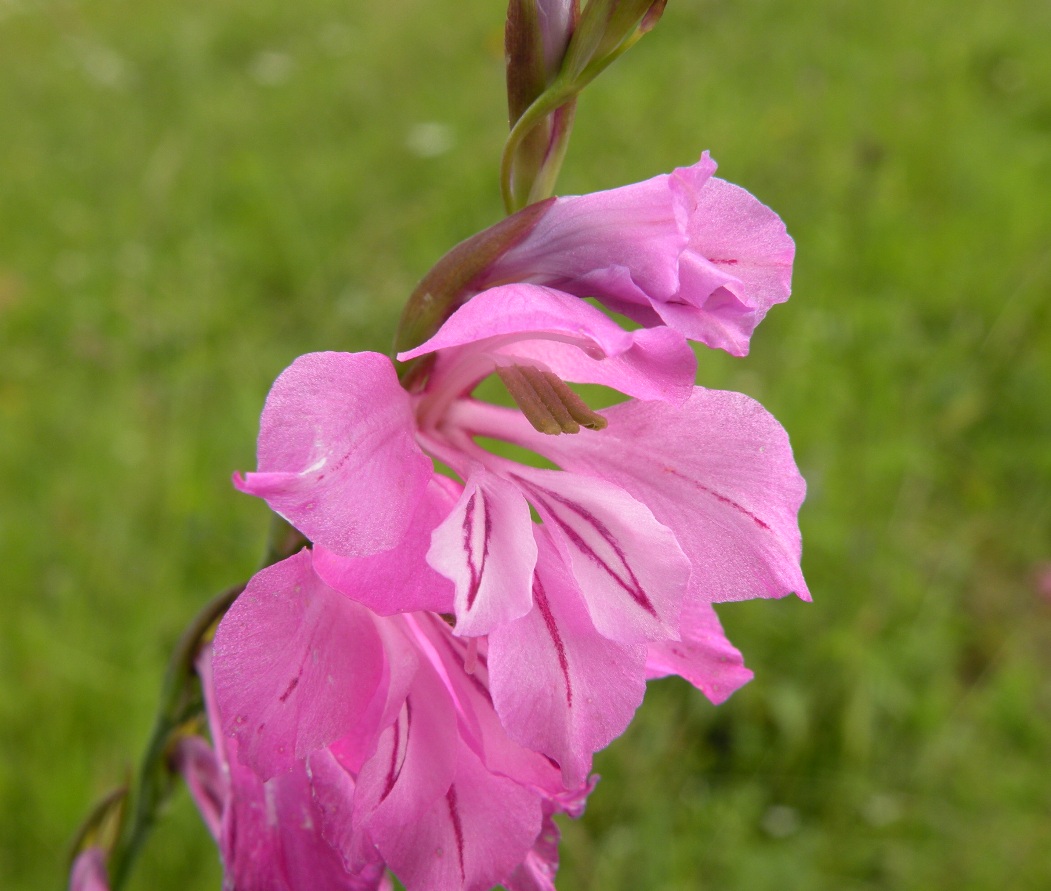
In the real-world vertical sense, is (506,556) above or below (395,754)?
above

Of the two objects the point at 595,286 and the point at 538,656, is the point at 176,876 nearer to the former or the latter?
the point at 538,656

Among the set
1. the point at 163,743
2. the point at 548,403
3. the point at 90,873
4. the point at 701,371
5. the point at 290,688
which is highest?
the point at 548,403

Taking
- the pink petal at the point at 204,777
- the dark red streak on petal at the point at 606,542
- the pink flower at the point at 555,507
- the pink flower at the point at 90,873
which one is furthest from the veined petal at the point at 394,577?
the pink flower at the point at 90,873

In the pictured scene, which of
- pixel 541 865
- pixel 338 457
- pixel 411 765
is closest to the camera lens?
pixel 338 457

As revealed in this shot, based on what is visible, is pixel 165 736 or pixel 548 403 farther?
pixel 165 736

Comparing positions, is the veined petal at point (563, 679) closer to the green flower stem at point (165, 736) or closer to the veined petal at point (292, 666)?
the veined petal at point (292, 666)

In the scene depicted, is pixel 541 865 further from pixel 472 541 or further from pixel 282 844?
pixel 472 541

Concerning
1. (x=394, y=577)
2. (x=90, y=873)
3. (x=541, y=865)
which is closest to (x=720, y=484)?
(x=394, y=577)
